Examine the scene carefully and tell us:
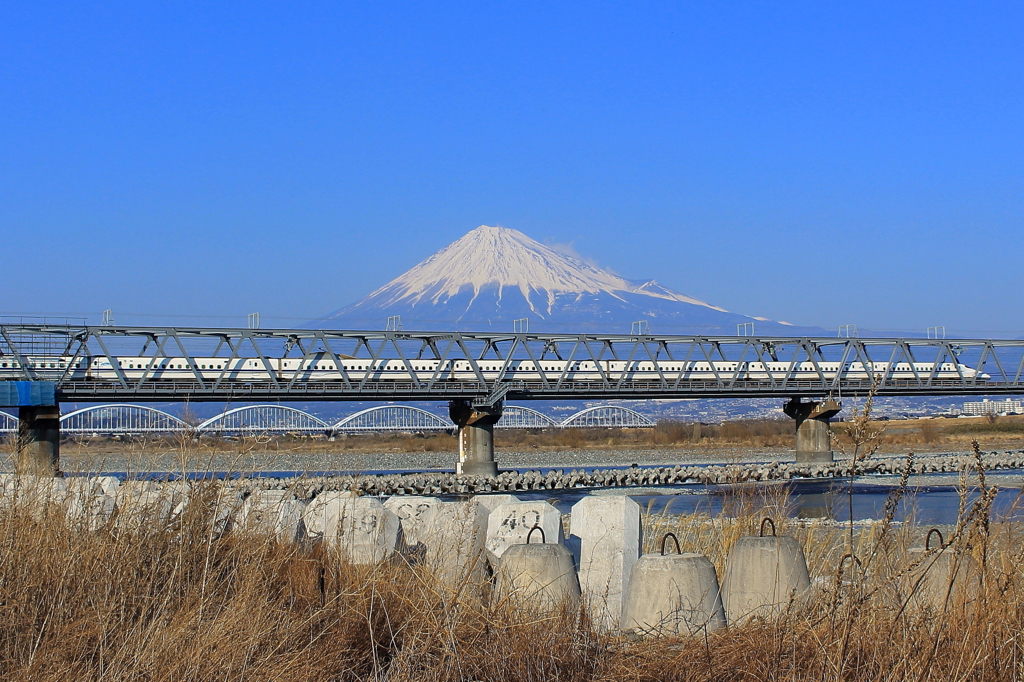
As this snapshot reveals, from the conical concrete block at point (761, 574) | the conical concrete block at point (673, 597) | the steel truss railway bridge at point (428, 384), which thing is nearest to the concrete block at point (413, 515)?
the conical concrete block at point (673, 597)

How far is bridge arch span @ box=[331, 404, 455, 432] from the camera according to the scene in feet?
391

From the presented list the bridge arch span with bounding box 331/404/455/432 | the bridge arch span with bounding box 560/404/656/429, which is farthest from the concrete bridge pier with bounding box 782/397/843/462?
the bridge arch span with bounding box 560/404/656/429

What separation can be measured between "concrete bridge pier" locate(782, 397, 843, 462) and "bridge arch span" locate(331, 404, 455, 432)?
206ft

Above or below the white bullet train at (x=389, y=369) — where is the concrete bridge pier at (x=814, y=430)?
below

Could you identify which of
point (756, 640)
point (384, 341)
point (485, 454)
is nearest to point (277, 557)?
point (756, 640)

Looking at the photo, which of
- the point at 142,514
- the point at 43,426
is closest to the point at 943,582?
the point at 142,514

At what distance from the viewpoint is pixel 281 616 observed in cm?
600

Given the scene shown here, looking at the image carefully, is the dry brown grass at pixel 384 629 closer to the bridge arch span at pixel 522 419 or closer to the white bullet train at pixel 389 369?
the white bullet train at pixel 389 369

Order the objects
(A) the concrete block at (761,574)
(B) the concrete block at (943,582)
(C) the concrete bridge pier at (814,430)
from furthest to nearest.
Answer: (C) the concrete bridge pier at (814,430), (A) the concrete block at (761,574), (B) the concrete block at (943,582)

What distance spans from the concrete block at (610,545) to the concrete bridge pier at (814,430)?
51.7m

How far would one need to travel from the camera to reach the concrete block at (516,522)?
8781 mm

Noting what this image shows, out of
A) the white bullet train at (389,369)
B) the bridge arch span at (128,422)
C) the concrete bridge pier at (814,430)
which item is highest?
the white bullet train at (389,369)

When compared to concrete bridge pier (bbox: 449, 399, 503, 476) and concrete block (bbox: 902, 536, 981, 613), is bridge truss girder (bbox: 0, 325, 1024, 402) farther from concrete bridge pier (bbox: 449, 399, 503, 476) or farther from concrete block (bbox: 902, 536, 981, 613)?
concrete block (bbox: 902, 536, 981, 613)

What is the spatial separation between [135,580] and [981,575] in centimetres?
489
